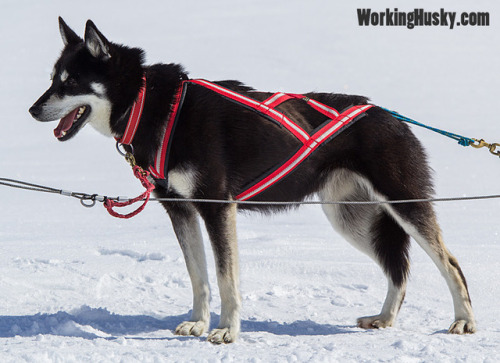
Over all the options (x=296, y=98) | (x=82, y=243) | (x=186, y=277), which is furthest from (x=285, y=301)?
(x=82, y=243)

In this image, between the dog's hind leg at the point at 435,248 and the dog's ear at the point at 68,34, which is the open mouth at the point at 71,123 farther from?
the dog's hind leg at the point at 435,248

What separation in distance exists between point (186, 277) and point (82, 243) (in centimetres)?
170

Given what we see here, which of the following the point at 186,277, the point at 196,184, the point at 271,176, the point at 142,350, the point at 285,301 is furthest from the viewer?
the point at 186,277

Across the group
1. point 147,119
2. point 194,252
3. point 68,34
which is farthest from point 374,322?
point 68,34

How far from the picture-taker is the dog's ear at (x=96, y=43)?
3.62m

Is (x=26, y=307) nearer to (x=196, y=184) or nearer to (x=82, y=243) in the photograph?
(x=196, y=184)

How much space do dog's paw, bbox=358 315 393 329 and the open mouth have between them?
2.21 metres

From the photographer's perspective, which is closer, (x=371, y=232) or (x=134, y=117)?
(x=134, y=117)

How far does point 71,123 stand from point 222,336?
1496 millimetres

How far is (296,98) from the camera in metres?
4.21

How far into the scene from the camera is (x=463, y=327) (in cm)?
403

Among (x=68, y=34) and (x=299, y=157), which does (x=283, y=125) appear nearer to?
(x=299, y=157)

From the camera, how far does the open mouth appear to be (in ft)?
12.0

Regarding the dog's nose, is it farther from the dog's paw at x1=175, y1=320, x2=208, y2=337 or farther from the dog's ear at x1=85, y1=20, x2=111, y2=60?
the dog's paw at x1=175, y1=320, x2=208, y2=337
